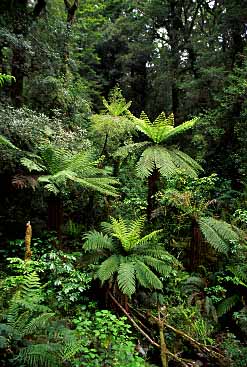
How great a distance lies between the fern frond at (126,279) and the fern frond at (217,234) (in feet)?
4.75

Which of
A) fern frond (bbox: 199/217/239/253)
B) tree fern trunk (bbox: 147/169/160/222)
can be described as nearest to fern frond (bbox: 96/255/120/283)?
fern frond (bbox: 199/217/239/253)

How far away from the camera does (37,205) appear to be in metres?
6.09

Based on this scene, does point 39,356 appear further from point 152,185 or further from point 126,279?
point 152,185

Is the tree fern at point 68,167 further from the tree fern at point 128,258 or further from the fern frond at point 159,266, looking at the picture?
the fern frond at point 159,266

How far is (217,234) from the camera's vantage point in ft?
17.6

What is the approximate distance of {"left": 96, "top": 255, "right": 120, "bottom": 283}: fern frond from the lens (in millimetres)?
4195

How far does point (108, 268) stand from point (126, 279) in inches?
11.8

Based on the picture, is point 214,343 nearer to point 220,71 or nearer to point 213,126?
point 213,126

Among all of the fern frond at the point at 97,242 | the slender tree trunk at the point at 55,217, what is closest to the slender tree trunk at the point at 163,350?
the fern frond at the point at 97,242

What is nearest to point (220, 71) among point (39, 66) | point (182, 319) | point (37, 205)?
point (39, 66)

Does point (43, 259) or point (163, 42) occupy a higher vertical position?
point (163, 42)

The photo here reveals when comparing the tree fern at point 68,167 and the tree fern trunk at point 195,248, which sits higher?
the tree fern at point 68,167

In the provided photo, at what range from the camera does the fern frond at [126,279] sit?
13.3 ft

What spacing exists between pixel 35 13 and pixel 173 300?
584 centimetres
